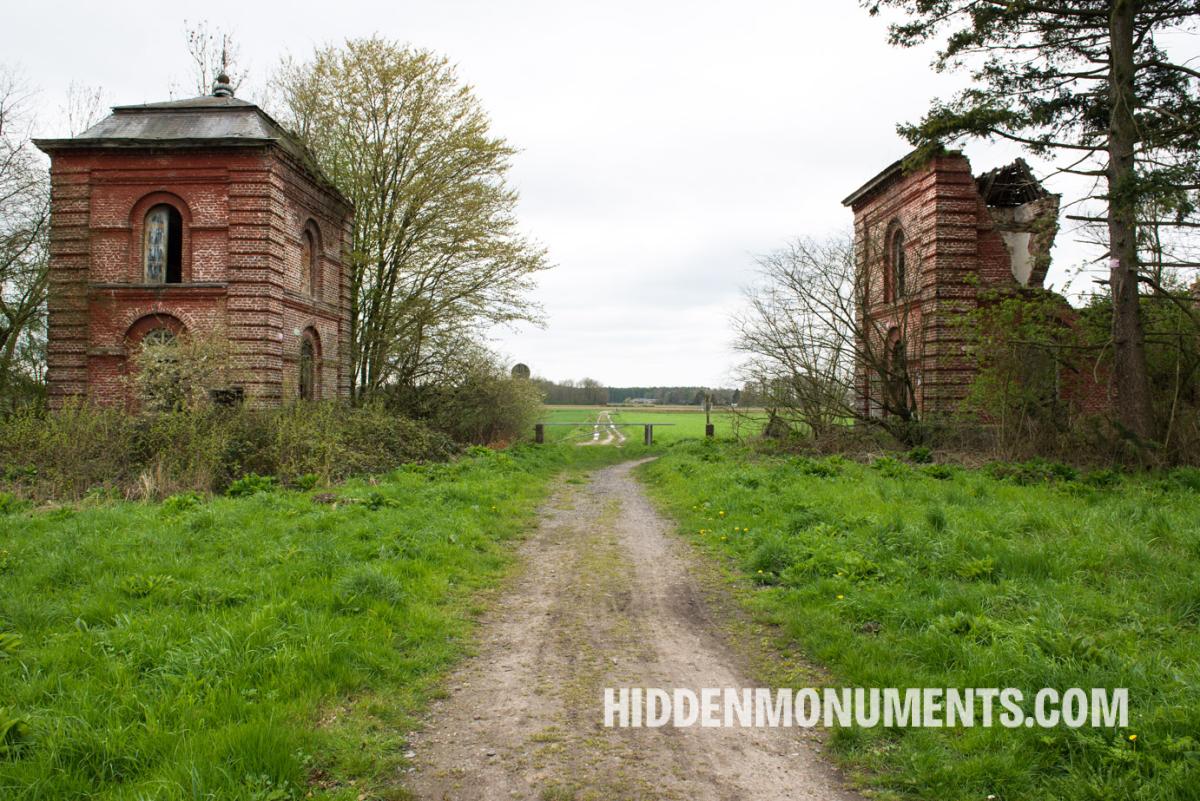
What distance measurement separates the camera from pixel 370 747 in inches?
147

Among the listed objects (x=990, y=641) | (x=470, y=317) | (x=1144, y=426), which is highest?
(x=470, y=317)

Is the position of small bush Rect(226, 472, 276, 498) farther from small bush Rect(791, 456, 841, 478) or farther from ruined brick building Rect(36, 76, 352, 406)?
small bush Rect(791, 456, 841, 478)

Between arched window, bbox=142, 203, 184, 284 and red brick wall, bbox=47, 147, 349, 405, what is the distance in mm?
206

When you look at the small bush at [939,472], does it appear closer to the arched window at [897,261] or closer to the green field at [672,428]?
the green field at [672,428]

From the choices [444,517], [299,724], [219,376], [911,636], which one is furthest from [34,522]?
[911,636]

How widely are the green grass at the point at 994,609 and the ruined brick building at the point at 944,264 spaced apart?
8378 mm

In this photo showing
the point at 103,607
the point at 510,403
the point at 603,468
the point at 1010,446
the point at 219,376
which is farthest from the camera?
the point at 510,403

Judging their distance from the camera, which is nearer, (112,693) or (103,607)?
(112,693)

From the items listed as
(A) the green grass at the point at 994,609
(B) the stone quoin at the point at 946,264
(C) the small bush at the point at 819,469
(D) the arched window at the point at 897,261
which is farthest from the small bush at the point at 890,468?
(D) the arched window at the point at 897,261

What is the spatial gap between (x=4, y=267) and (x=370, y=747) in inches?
852

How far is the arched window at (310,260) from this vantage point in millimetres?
21391

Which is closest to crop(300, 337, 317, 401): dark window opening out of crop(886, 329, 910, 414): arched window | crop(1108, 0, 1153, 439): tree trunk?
crop(886, 329, 910, 414): arched window

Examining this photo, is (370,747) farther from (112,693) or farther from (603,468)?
(603,468)

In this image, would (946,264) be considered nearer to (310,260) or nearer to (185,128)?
(310,260)
